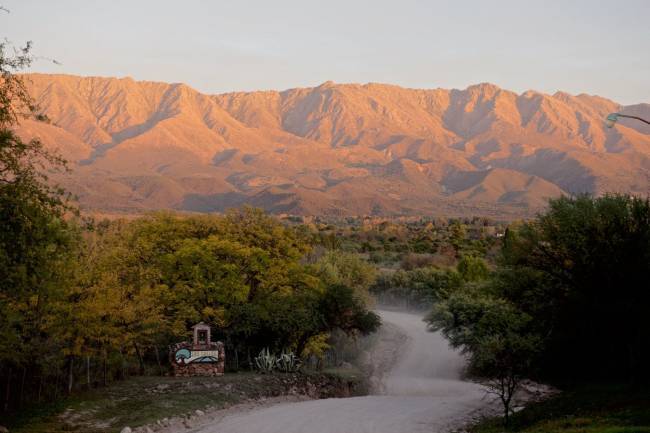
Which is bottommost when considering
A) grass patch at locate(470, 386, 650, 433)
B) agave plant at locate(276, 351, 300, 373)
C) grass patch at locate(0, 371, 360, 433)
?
agave plant at locate(276, 351, 300, 373)

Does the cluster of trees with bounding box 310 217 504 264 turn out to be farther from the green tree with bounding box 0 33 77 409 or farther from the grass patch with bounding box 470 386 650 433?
the green tree with bounding box 0 33 77 409

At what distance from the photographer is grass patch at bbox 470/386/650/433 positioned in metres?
21.6

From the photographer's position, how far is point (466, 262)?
67.1 m

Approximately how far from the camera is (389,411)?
3148 centimetres

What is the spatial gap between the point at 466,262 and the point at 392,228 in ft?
297

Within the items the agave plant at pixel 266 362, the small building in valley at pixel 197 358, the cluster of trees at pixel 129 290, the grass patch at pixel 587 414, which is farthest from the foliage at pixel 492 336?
the small building in valley at pixel 197 358

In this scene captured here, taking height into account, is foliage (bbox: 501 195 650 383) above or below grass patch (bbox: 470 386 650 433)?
above

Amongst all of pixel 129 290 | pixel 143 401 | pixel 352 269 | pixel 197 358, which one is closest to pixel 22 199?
pixel 143 401

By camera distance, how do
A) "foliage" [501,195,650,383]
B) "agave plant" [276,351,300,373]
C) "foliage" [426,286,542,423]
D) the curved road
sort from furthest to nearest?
"agave plant" [276,351,300,373], "foliage" [501,195,650,383], "foliage" [426,286,542,423], the curved road

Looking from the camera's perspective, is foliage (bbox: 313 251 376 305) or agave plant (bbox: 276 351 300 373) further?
foliage (bbox: 313 251 376 305)

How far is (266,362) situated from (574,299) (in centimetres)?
1561

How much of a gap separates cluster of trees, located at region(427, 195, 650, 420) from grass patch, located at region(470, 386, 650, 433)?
4.44ft

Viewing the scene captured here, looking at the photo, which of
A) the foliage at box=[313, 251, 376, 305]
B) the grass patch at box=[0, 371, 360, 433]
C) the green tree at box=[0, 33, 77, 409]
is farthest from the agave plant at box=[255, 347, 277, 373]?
the foliage at box=[313, 251, 376, 305]

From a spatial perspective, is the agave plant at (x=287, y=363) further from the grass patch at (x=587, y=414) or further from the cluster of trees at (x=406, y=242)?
the cluster of trees at (x=406, y=242)
